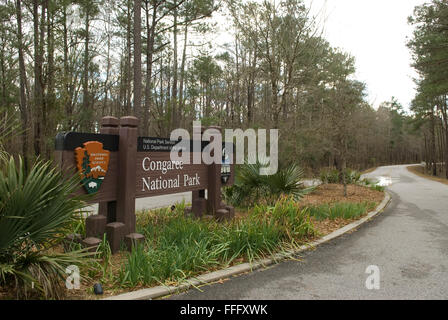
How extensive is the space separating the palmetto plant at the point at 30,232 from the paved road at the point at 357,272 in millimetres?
1227

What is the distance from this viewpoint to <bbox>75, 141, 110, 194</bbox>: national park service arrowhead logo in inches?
173

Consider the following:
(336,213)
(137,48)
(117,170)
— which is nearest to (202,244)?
(117,170)

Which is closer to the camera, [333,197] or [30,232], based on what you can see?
[30,232]

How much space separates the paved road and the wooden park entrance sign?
6.10ft

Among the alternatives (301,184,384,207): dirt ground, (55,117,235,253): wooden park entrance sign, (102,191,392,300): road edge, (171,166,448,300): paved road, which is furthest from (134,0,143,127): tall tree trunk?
(171,166,448,300): paved road

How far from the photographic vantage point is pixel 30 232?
3.18 m

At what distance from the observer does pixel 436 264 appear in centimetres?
475

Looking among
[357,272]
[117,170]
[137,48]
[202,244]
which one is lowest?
[357,272]

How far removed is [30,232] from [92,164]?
5.07ft

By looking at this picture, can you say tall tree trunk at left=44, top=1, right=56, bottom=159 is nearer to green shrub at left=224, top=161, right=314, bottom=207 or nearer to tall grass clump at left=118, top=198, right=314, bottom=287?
green shrub at left=224, top=161, right=314, bottom=207

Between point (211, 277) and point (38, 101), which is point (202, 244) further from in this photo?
point (38, 101)

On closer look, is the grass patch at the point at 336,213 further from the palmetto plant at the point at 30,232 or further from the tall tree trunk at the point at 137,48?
the tall tree trunk at the point at 137,48
